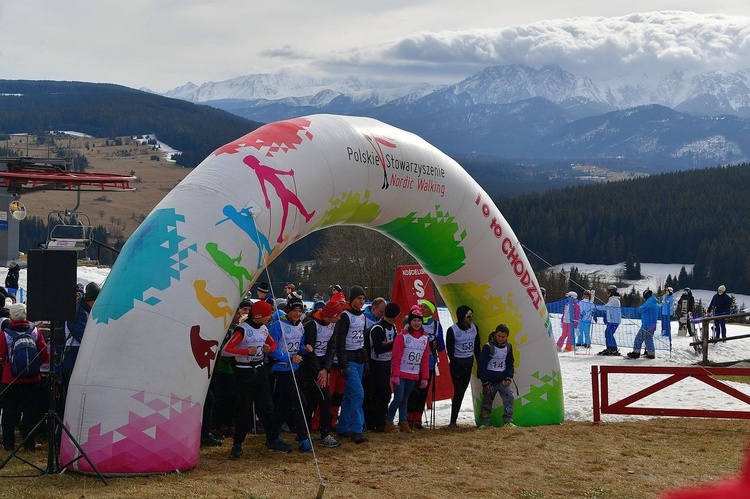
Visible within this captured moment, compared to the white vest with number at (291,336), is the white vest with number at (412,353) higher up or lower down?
lower down

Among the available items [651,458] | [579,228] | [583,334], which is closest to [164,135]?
[579,228]

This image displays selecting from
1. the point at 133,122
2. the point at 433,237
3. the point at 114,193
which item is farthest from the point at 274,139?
the point at 133,122

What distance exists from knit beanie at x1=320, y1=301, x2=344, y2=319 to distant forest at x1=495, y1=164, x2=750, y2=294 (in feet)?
332

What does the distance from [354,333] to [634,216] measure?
109966 mm

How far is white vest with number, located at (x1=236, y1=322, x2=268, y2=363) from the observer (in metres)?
9.03

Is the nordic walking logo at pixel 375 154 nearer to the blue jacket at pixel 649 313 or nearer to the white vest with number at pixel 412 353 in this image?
the white vest with number at pixel 412 353

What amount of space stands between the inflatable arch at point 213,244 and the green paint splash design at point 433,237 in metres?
0.02

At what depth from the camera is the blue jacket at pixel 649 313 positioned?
20375 millimetres

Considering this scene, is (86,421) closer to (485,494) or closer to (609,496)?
(485,494)

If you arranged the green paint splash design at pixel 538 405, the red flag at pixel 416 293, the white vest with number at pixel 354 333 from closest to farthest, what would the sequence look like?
1. the white vest with number at pixel 354 333
2. the green paint splash design at pixel 538 405
3. the red flag at pixel 416 293

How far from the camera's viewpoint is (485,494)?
7.87 meters

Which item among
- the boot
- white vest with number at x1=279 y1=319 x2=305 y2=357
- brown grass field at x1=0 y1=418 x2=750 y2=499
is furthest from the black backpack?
the boot

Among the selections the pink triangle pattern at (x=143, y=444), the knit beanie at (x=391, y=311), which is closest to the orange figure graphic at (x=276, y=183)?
the knit beanie at (x=391, y=311)

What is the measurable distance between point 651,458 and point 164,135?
17360 centimetres
